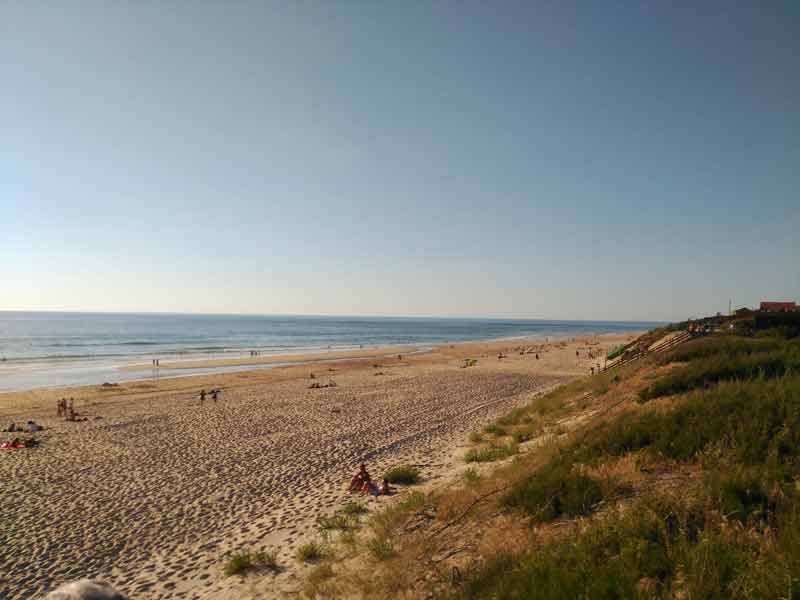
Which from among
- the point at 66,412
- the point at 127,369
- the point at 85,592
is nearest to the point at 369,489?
the point at 85,592

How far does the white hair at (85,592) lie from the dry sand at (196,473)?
178cm

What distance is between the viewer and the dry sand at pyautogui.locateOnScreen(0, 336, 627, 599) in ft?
24.6

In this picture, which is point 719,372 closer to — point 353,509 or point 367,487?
point 367,487

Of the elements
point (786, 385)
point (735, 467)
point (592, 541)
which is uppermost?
point (786, 385)

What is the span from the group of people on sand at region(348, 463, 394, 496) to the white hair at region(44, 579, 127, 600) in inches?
223

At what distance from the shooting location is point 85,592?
4836 millimetres

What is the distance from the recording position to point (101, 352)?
59.5 meters

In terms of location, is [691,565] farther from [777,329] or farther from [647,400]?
[777,329]

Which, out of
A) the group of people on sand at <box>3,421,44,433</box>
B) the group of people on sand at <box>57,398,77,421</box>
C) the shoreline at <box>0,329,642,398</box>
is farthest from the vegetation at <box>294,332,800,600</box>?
the shoreline at <box>0,329,642,398</box>

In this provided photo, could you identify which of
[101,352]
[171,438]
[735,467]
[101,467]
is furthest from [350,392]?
[101,352]

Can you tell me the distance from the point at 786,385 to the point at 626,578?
5375mm

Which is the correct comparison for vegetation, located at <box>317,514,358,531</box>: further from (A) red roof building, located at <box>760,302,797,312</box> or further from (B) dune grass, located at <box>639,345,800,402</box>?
(A) red roof building, located at <box>760,302,797,312</box>

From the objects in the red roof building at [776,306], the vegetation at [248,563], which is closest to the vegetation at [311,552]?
the vegetation at [248,563]

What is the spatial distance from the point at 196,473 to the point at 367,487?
5.66 meters
